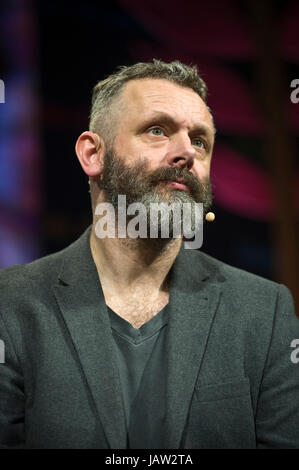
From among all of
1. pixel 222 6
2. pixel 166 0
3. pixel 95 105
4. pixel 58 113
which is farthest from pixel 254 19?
pixel 95 105

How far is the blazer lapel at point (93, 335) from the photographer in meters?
1.27

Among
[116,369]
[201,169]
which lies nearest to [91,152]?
[201,169]

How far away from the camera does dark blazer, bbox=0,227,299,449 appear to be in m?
1.28

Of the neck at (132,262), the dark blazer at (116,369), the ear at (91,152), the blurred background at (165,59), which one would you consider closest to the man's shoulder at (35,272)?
the dark blazer at (116,369)

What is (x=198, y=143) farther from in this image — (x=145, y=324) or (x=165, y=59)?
(x=165, y=59)

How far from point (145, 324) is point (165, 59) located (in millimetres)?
1537

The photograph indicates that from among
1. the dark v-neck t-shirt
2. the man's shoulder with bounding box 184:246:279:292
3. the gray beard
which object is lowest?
the dark v-neck t-shirt

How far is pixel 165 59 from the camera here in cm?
245

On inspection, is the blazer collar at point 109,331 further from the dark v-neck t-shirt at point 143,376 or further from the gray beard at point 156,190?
the gray beard at point 156,190

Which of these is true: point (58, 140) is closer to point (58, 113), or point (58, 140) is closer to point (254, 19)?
point (58, 113)

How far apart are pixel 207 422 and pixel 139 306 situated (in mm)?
389

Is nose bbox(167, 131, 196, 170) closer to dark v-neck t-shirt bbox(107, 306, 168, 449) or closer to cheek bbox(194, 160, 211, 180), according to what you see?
cheek bbox(194, 160, 211, 180)

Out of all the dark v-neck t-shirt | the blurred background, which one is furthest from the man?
the blurred background

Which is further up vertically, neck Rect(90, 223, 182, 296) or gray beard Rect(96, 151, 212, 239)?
gray beard Rect(96, 151, 212, 239)
